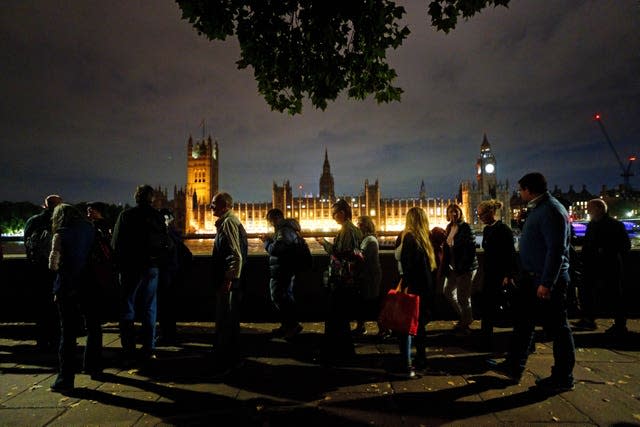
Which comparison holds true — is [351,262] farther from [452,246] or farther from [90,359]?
[90,359]

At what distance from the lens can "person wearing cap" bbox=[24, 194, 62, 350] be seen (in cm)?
472

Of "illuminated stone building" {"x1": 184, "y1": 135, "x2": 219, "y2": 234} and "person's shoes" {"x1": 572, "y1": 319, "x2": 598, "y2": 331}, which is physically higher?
"illuminated stone building" {"x1": 184, "y1": 135, "x2": 219, "y2": 234}

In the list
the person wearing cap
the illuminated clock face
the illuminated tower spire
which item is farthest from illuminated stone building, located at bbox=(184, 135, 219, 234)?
the person wearing cap

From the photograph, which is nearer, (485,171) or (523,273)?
(523,273)

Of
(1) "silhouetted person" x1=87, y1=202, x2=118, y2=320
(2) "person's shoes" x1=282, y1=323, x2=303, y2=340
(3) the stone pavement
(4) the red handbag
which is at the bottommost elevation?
(3) the stone pavement

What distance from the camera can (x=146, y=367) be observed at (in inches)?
160

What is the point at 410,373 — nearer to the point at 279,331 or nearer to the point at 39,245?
the point at 279,331

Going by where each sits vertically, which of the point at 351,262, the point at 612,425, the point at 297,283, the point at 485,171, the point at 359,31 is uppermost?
the point at 485,171

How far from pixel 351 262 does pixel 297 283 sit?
2.21m

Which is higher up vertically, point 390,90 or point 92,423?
point 390,90

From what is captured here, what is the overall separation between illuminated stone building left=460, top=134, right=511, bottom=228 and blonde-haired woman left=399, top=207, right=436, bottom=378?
89.1 m

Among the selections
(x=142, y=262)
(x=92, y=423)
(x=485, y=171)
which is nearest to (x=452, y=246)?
(x=142, y=262)

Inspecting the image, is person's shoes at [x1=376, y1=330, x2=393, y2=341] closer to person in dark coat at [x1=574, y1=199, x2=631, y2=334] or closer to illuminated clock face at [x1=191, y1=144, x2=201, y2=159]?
person in dark coat at [x1=574, y1=199, x2=631, y2=334]

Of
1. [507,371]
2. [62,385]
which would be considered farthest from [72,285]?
[507,371]
